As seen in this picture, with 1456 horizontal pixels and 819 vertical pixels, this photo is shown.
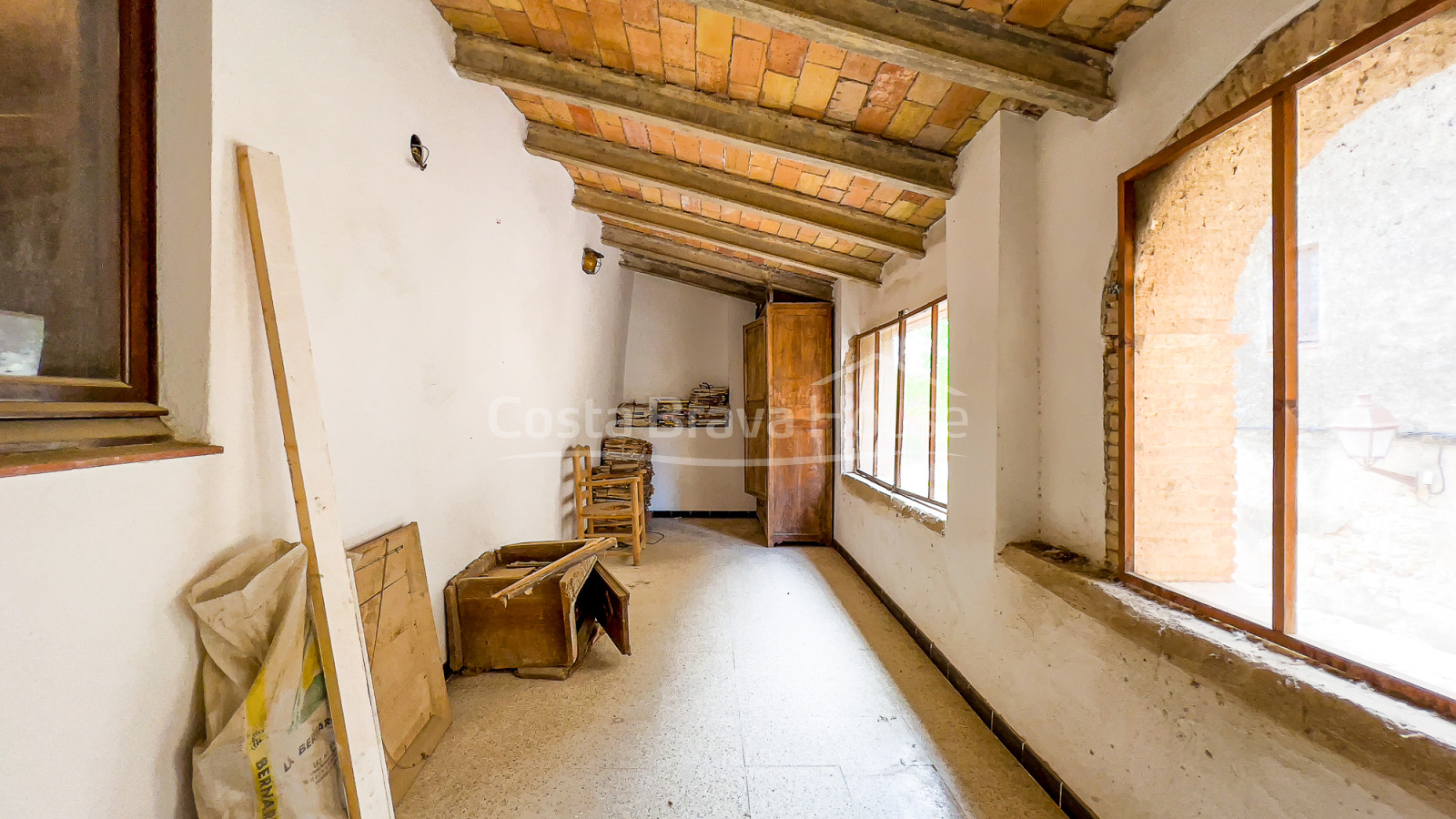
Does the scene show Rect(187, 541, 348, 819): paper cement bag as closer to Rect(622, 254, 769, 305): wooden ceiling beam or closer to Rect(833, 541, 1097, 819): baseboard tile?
Rect(833, 541, 1097, 819): baseboard tile

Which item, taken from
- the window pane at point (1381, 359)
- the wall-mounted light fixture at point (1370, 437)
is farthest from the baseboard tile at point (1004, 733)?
the wall-mounted light fixture at point (1370, 437)

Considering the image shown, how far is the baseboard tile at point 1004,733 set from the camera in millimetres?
1640

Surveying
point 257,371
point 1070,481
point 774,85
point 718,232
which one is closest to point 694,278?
point 718,232

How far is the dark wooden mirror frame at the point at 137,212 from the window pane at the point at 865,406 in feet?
13.0

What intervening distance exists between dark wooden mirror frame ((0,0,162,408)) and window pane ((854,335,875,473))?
3.96 metres

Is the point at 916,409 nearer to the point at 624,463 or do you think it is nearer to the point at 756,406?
the point at 756,406

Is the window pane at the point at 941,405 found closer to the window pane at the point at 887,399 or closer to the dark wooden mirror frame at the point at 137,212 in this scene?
the window pane at the point at 887,399

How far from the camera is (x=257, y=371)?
1335 mm

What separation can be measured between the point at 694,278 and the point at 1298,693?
5479 millimetres

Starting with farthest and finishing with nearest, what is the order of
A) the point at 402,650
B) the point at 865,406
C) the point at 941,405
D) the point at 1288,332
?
the point at 865,406 → the point at 941,405 → the point at 402,650 → the point at 1288,332

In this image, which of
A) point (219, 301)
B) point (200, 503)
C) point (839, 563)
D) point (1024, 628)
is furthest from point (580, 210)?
point (1024, 628)

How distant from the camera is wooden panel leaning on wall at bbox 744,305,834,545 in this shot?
477cm

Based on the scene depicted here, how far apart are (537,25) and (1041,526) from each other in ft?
9.68

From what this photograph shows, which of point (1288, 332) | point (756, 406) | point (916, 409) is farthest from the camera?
point (756, 406)
